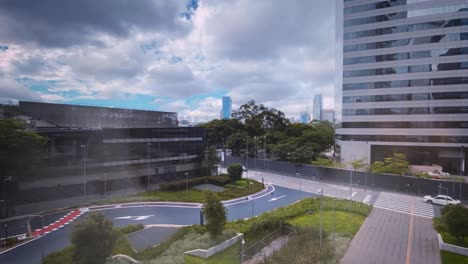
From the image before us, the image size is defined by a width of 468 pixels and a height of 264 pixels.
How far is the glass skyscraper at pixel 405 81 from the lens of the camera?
32094mm

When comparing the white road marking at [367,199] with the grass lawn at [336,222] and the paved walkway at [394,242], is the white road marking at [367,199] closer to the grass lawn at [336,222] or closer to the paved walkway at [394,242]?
the paved walkway at [394,242]

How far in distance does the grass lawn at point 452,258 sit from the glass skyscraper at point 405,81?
24.4 metres

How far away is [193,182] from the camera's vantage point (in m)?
27.7

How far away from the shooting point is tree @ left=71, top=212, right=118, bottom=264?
32.3 feet

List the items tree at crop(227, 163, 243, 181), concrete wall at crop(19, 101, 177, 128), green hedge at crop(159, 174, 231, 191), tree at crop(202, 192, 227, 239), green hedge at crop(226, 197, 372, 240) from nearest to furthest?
tree at crop(202, 192, 227, 239)
green hedge at crop(226, 197, 372, 240)
concrete wall at crop(19, 101, 177, 128)
green hedge at crop(159, 174, 231, 191)
tree at crop(227, 163, 243, 181)

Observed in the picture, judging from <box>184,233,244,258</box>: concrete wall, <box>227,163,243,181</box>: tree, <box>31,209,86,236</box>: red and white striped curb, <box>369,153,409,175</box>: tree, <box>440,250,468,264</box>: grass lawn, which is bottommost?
<box>31,209,86,236</box>: red and white striped curb

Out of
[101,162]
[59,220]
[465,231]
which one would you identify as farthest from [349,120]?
[59,220]

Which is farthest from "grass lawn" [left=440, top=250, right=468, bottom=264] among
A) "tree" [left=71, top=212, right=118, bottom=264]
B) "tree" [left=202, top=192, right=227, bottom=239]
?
"tree" [left=71, top=212, right=118, bottom=264]

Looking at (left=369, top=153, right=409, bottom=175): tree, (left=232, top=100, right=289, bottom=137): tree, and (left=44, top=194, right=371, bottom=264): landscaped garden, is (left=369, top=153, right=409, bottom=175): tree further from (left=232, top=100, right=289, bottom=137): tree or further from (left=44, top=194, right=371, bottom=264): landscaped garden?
(left=232, top=100, right=289, bottom=137): tree

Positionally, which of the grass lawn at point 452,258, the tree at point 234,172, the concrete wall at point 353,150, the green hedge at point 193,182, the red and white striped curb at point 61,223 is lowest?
the red and white striped curb at point 61,223

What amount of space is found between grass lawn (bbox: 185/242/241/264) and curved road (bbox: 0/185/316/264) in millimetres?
5637

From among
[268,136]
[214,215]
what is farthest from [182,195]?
[268,136]

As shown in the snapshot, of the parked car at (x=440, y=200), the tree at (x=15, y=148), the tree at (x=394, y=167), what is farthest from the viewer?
the tree at (x=394, y=167)

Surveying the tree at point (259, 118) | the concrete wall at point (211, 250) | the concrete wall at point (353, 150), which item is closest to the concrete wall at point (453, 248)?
the concrete wall at point (211, 250)
